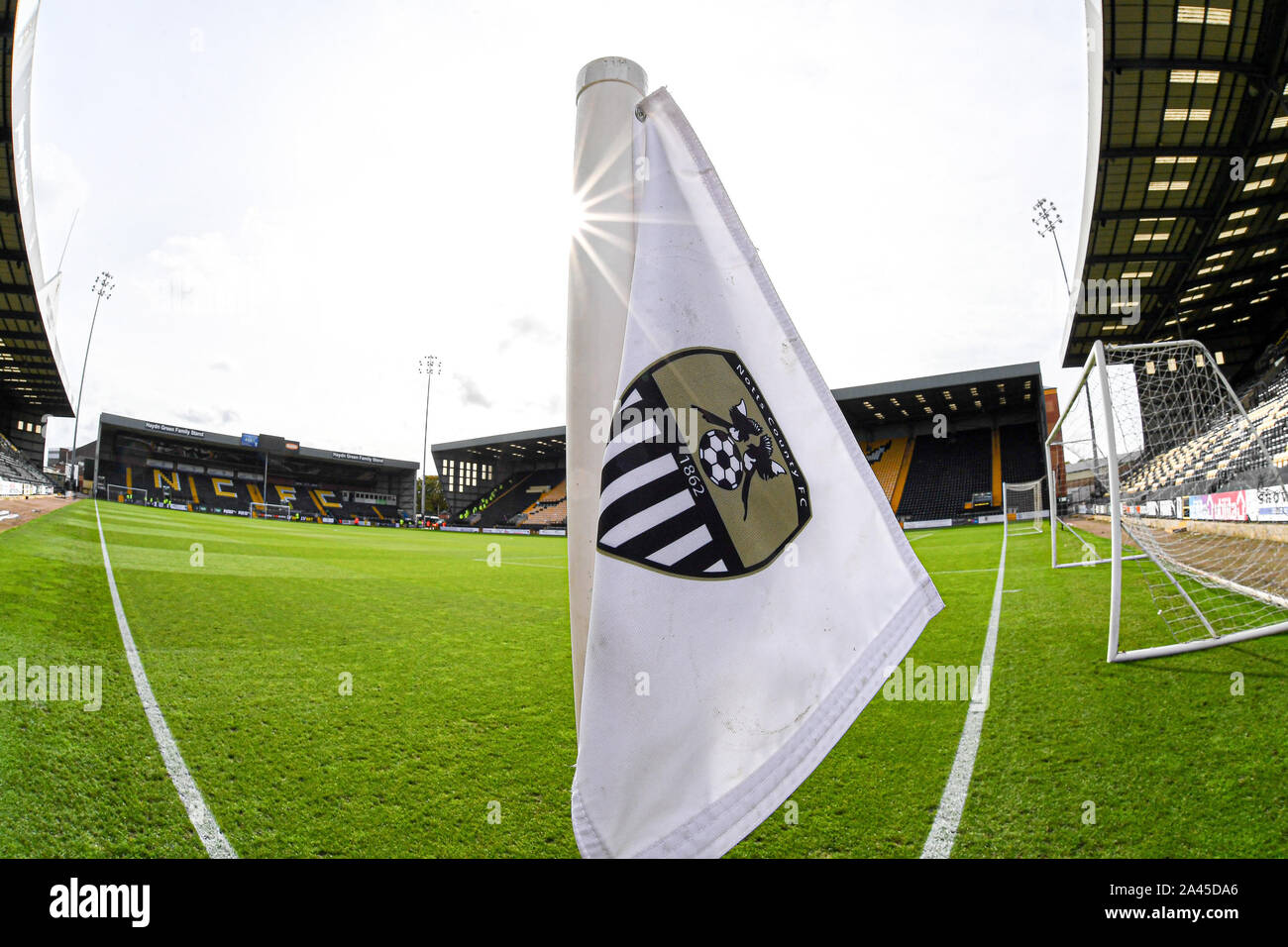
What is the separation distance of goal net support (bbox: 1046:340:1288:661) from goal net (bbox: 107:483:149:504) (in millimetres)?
52918

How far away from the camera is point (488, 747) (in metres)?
3.04

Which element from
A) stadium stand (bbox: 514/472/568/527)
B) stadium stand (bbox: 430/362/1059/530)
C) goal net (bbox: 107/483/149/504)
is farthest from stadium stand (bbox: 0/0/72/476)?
stadium stand (bbox: 514/472/568/527)

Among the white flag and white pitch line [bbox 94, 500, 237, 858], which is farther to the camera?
white pitch line [bbox 94, 500, 237, 858]

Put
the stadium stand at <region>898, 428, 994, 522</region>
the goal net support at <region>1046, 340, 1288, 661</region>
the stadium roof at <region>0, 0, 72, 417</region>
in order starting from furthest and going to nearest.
Result: the stadium stand at <region>898, 428, 994, 522</region>, the stadium roof at <region>0, 0, 72, 417</region>, the goal net support at <region>1046, 340, 1288, 661</region>

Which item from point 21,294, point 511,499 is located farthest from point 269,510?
point 21,294

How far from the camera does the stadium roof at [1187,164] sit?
11117 mm

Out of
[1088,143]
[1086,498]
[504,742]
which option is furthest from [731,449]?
[1086,498]

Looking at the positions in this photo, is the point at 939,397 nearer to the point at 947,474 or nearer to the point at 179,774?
the point at 947,474

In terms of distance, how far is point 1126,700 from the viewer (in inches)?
135

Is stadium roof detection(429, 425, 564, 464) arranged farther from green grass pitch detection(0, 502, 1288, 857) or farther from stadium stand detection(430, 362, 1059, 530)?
green grass pitch detection(0, 502, 1288, 857)

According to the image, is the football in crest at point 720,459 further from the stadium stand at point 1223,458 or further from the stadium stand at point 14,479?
A: the stadium stand at point 14,479

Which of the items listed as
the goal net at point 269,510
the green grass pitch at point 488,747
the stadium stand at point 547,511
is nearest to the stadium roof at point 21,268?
the green grass pitch at point 488,747

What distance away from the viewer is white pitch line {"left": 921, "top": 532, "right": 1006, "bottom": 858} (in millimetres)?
2127
